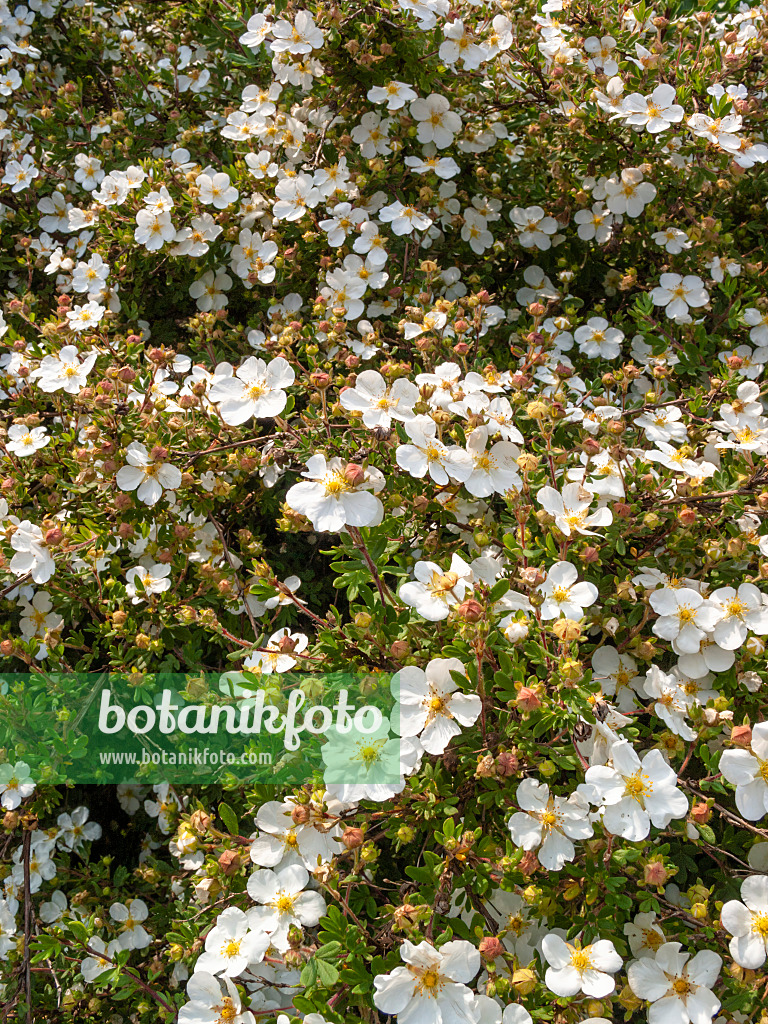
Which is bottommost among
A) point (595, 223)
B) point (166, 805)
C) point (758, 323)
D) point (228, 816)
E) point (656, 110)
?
point (166, 805)

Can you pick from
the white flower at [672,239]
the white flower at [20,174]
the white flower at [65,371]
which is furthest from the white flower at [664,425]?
the white flower at [20,174]

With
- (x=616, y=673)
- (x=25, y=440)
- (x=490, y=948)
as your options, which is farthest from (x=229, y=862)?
(x=25, y=440)

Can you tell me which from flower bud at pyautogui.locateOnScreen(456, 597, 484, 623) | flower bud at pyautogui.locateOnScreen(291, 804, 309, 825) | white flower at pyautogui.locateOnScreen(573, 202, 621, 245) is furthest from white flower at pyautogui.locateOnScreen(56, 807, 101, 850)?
white flower at pyautogui.locateOnScreen(573, 202, 621, 245)

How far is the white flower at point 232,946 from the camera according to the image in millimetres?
1289

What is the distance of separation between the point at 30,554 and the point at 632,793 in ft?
4.23

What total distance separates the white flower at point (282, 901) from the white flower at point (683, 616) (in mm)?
786

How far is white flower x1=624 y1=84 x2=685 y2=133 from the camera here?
2086 mm

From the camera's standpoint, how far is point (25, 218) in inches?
112

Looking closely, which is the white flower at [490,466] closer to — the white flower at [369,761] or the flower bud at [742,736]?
the white flower at [369,761]

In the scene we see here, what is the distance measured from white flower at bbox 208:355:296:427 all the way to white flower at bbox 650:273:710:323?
116 centimetres

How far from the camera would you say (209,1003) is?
1.29 m

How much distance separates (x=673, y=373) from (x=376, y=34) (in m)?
1.28

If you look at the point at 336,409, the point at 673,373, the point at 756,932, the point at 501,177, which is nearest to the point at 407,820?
the point at 756,932

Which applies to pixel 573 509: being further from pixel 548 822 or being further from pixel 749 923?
pixel 749 923
